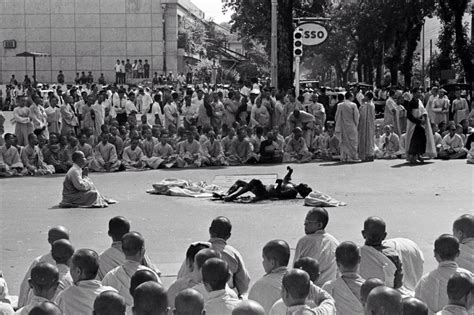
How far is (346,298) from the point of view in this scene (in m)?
6.20

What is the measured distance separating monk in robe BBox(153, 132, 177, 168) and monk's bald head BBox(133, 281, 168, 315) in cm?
1542

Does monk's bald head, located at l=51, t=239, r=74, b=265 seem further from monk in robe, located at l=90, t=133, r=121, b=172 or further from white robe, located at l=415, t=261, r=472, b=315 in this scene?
monk in robe, located at l=90, t=133, r=121, b=172

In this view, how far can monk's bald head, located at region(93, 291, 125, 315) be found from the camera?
4.95 meters

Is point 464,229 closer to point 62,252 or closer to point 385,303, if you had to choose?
point 385,303

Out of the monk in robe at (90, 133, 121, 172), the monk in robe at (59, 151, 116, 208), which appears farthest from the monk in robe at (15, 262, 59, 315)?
the monk in robe at (90, 133, 121, 172)

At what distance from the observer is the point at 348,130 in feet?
67.9

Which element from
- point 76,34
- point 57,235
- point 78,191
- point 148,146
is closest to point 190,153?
point 148,146

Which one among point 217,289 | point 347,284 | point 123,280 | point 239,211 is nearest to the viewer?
point 217,289

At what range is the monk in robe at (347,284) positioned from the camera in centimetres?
617

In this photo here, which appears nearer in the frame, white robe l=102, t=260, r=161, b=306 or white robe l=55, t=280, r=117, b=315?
white robe l=55, t=280, r=117, b=315

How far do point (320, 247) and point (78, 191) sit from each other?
25.1ft

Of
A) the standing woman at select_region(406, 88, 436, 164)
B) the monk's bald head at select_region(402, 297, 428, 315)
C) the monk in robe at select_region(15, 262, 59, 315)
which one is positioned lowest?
the monk in robe at select_region(15, 262, 59, 315)

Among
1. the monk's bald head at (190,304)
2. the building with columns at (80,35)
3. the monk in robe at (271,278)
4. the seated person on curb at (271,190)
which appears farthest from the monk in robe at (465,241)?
the building with columns at (80,35)

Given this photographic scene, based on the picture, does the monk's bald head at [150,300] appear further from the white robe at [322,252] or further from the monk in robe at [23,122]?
the monk in robe at [23,122]
